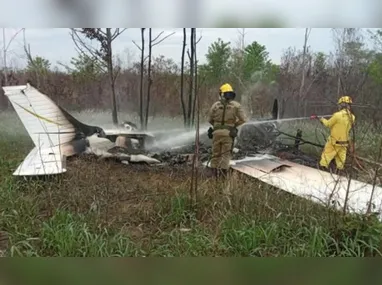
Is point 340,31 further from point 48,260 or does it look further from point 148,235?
point 48,260

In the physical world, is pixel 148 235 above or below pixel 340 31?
below

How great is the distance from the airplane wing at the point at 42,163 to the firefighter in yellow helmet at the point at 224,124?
2.36 feet

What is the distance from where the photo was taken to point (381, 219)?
2379 millimetres

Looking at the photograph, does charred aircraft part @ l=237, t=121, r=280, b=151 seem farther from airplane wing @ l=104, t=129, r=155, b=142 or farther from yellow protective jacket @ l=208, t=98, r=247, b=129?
airplane wing @ l=104, t=129, r=155, b=142

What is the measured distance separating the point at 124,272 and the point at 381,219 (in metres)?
1.18

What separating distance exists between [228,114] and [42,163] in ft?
2.97

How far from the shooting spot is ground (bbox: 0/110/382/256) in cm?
232

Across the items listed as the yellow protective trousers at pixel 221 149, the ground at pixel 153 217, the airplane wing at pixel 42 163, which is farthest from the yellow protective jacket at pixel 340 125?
the airplane wing at pixel 42 163

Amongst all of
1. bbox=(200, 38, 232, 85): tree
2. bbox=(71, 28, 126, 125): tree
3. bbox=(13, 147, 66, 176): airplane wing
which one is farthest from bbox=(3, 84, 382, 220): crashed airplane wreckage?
bbox=(200, 38, 232, 85): tree

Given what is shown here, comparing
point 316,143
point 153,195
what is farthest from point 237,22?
point 153,195

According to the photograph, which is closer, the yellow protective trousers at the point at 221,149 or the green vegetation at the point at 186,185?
the green vegetation at the point at 186,185

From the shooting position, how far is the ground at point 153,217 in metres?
2.32

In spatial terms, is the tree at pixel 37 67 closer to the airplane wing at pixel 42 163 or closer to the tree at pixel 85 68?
the tree at pixel 85 68

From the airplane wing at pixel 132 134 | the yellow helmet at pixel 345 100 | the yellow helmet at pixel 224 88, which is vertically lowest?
the airplane wing at pixel 132 134
